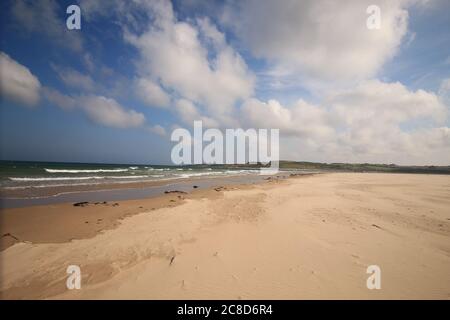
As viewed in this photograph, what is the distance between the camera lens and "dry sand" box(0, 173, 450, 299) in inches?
145

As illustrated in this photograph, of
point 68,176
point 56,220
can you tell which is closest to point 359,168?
point 68,176

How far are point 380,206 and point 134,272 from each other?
12.1 meters

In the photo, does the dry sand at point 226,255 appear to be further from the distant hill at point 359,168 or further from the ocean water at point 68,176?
the distant hill at point 359,168

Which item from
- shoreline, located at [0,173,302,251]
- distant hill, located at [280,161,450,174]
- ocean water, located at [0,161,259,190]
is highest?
ocean water, located at [0,161,259,190]

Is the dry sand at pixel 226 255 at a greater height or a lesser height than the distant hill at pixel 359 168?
greater

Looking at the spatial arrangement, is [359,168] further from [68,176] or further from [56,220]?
[56,220]

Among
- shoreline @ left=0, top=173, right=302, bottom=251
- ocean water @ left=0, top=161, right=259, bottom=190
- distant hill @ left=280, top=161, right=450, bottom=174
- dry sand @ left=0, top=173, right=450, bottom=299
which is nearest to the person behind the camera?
dry sand @ left=0, top=173, right=450, bottom=299

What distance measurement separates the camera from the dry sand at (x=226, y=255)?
3.67 m

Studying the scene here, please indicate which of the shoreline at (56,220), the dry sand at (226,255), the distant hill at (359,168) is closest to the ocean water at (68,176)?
the shoreline at (56,220)

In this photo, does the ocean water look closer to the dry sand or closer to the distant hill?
the dry sand

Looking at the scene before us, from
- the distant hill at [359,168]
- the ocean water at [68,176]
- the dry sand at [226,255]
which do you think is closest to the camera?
the dry sand at [226,255]

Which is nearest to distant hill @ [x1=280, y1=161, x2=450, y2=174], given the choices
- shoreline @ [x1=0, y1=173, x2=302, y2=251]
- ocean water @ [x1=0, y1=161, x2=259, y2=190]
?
ocean water @ [x1=0, y1=161, x2=259, y2=190]
